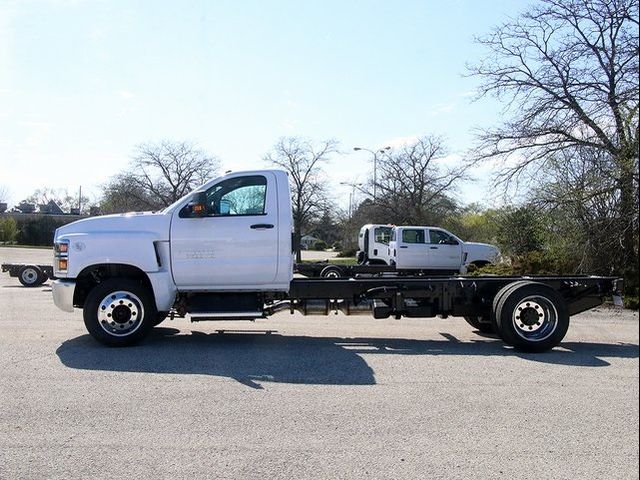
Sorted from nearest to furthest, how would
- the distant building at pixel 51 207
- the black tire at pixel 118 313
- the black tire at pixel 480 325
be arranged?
the black tire at pixel 118 313
the black tire at pixel 480 325
the distant building at pixel 51 207

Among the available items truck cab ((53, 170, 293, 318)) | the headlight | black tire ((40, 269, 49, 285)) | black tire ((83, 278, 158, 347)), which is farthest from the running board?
black tire ((40, 269, 49, 285))

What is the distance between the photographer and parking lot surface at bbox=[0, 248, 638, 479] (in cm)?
404

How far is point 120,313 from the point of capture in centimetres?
786

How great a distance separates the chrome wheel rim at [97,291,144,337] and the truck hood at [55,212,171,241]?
2.95ft

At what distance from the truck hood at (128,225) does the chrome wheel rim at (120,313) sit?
2.95 ft

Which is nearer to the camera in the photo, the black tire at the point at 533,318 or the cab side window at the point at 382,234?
the black tire at the point at 533,318

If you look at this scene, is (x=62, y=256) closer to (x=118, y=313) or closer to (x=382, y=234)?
(x=118, y=313)

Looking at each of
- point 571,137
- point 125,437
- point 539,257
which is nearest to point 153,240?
point 125,437

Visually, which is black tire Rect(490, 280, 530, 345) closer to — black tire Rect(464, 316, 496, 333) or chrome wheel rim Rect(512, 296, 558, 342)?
chrome wheel rim Rect(512, 296, 558, 342)

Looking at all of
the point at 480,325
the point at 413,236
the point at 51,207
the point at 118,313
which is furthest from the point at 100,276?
the point at 51,207

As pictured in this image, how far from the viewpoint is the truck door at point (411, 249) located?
19875 mm

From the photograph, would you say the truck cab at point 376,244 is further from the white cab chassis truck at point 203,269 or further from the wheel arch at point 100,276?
the wheel arch at point 100,276

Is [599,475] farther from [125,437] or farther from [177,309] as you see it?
[177,309]

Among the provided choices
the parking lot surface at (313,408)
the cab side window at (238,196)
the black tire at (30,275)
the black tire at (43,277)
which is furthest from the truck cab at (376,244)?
the cab side window at (238,196)
